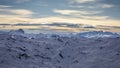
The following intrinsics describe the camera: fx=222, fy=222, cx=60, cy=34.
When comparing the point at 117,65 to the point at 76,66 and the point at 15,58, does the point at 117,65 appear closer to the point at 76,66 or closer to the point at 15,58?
the point at 76,66

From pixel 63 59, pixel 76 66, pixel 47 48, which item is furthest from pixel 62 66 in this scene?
pixel 47 48

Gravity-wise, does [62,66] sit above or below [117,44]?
below

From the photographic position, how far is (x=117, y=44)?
14000 cm

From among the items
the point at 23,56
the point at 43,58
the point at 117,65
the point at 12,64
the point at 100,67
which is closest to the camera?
the point at 117,65

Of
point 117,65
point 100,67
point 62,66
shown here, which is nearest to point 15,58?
→ point 62,66

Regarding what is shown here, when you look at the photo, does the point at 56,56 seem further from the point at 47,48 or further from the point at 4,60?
the point at 4,60

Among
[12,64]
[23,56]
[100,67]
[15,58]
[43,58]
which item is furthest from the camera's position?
[43,58]

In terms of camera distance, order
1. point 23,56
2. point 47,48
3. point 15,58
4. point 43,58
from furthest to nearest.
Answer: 1. point 47,48
2. point 43,58
3. point 23,56
4. point 15,58

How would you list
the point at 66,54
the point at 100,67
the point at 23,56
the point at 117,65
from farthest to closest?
1. the point at 66,54
2. the point at 23,56
3. the point at 100,67
4. the point at 117,65

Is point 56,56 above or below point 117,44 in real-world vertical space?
below

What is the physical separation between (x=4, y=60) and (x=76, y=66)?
37444 millimetres

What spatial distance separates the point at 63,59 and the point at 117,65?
208 ft

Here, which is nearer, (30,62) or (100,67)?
(100,67)

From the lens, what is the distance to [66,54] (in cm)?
A: 16612
